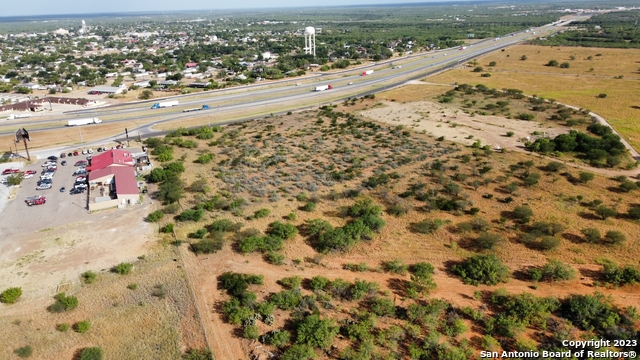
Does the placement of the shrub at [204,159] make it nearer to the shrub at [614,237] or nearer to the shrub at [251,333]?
the shrub at [251,333]

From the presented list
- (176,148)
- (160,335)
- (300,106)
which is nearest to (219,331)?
(160,335)

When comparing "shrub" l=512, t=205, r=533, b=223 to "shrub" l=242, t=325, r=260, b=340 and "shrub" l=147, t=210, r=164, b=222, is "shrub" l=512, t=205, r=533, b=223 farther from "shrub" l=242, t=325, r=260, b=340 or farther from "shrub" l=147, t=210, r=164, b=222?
"shrub" l=147, t=210, r=164, b=222

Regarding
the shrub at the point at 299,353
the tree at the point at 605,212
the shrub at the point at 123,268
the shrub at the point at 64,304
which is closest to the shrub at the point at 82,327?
the shrub at the point at 64,304

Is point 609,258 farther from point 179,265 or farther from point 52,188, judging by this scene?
point 52,188

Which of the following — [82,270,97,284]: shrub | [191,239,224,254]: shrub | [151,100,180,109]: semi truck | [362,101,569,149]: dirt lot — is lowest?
[82,270,97,284]: shrub

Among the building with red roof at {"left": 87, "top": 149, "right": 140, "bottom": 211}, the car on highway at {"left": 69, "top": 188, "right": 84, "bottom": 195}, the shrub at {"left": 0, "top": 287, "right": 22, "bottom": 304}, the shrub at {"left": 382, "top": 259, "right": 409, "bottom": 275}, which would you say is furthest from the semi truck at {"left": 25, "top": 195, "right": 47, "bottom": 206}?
the shrub at {"left": 382, "top": 259, "right": 409, "bottom": 275}

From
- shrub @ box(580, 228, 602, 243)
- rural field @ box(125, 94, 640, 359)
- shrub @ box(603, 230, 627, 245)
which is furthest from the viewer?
shrub @ box(580, 228, 602, 243)

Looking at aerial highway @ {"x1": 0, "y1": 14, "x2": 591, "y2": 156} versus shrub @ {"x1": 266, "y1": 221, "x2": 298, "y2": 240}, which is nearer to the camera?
shrub @ {"x1": 266, "y1": 221, "x2": 298, "y2": 240}

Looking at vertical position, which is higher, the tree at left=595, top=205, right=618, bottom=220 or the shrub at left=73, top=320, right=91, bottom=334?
the tree at left=595, top=205, right=618, bottom=220
